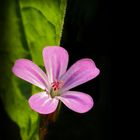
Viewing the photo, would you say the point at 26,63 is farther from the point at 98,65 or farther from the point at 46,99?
the point at 98,65

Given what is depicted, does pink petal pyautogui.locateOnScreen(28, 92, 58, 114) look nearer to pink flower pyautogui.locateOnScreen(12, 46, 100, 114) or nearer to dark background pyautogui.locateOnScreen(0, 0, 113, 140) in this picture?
Answer: pink flower pyautogui.locateOnScreen(12, 46, 100, 114)

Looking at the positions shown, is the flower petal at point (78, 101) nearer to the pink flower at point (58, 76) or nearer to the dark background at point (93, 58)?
the pink flower at point (58, 76)

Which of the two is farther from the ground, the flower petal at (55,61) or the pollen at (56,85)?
the flower petal at (55,61)

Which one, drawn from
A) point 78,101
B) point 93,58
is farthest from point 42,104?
point 93,58

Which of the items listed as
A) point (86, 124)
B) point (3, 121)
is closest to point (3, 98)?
point (3, 121)

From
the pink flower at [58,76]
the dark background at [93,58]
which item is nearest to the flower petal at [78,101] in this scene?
the pink flower at [58,76]

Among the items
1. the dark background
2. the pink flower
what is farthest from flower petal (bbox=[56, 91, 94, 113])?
the dark background
